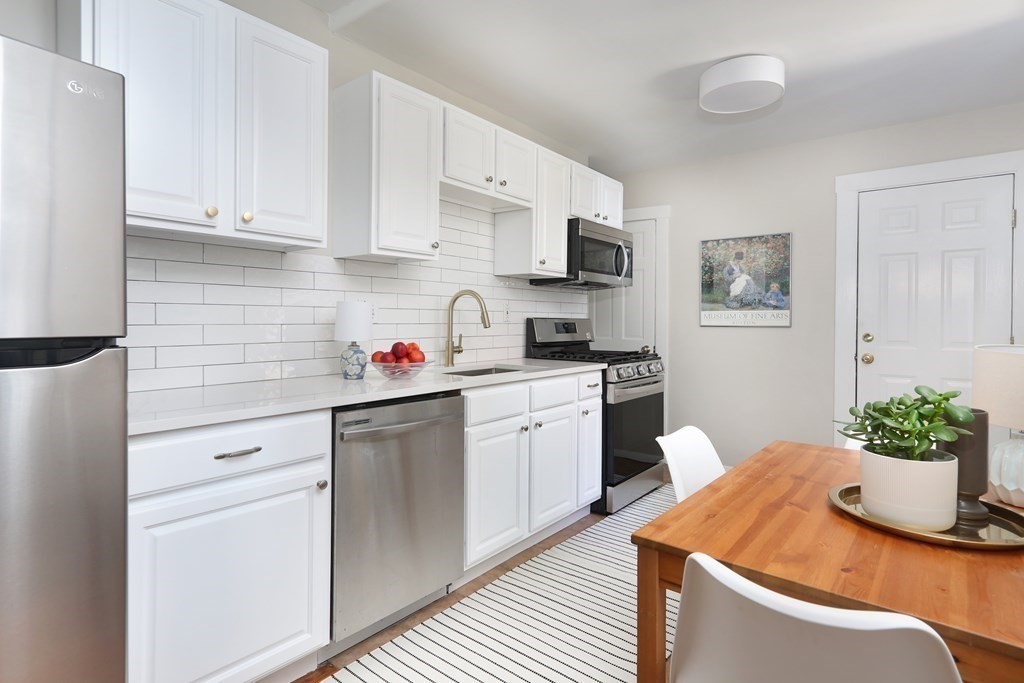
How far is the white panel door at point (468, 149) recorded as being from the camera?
2.73 metres

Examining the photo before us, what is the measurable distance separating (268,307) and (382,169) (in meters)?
0.80

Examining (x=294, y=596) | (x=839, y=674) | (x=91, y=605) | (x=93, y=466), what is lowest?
(x=294, y=596)

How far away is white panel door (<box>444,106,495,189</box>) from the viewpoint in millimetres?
2734

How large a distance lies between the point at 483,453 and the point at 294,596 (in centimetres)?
97

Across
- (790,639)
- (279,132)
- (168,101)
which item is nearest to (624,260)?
(279,132)

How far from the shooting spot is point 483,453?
95.3 inches

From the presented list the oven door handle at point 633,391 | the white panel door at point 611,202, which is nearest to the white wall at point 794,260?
the white panel door at point 611,202

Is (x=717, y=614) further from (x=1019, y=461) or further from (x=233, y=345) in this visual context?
(x=233, y=345)

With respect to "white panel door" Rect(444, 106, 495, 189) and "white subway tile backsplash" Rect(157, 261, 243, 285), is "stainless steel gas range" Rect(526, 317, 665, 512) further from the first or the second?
"white subway tile backsplash" Rect(157, 261, 243, 285)

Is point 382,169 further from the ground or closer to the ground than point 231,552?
further from the ground

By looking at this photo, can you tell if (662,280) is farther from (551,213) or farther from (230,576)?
(230,576)

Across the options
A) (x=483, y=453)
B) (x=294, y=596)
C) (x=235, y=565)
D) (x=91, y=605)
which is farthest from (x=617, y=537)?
(x=91, y=605)

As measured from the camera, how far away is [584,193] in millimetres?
3777

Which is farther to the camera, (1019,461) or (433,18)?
(433,18)
